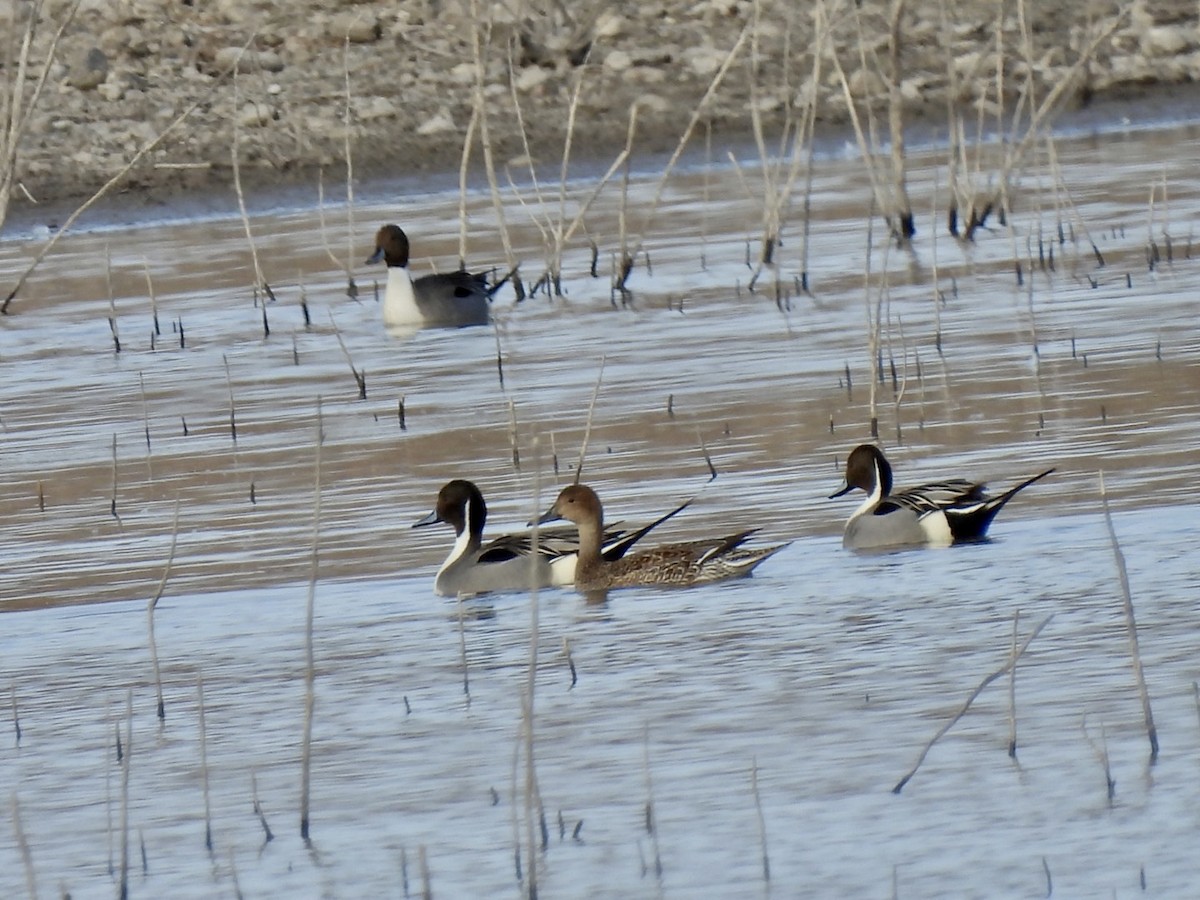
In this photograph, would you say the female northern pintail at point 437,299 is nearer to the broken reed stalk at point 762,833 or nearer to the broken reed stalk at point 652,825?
the broken reed stalk at point 652,825

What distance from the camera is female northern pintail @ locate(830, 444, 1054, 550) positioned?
8.48m

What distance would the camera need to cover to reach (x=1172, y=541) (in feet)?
26.5

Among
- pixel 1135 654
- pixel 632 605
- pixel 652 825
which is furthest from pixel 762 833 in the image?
pixel 632 605

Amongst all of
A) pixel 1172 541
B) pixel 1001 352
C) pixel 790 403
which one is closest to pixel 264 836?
pixel 1172 541

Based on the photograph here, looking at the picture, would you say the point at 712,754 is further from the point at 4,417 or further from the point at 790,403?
the point at 4,417

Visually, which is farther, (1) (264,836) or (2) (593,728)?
(2) (593,728)

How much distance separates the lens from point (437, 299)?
14.8m

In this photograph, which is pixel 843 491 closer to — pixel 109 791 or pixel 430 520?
pixel 430 520

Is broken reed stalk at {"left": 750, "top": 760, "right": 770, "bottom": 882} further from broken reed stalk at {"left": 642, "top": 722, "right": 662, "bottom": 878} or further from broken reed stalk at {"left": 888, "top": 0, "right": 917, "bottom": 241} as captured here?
broken reed stalk at {"left": 888, "top": 0, "right": 917, "bottom": 241}

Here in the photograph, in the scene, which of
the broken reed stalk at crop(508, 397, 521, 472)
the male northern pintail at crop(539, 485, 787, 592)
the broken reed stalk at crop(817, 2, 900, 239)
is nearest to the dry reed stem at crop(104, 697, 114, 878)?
the male northern pintail at crop(539, 485, 787, 592)

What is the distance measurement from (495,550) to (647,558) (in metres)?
0.47

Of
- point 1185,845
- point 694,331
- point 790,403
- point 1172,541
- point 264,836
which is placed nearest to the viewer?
point 1185,845

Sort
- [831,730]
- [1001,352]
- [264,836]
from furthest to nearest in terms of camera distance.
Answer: [1001,352] < [831,730] < [264,836]

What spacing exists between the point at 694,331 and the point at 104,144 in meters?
8.69
